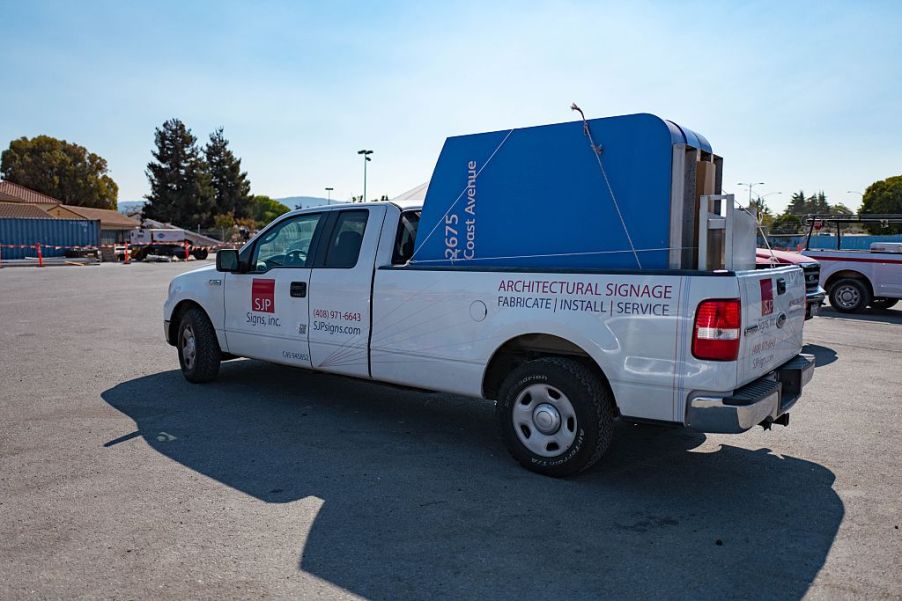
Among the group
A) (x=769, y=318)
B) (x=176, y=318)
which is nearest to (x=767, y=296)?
(x=769, y=318)

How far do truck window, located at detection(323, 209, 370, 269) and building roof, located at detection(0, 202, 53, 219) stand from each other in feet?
191

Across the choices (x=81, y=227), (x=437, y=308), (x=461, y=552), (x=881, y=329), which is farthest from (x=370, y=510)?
(x=81, y=227)

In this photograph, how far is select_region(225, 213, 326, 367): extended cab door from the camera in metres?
6.38

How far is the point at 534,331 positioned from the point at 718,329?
1206 mm

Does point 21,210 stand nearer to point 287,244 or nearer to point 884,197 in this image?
point 287,244

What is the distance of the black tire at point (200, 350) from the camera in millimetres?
7312

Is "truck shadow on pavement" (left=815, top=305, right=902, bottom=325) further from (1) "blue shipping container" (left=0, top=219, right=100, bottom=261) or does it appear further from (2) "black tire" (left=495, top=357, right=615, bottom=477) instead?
(1) "blue shipping container" (left=0, top=219, right=100, bottom=261)

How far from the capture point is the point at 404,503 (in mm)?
4203

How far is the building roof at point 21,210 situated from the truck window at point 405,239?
5891 cm

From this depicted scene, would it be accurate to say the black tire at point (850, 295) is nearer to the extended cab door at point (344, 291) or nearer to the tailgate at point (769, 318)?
the tailgate at point (769, 318)

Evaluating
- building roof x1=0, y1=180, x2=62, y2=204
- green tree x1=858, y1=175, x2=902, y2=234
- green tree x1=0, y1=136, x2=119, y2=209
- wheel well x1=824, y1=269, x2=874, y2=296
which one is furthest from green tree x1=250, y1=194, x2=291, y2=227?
green tree x1=858, y1=175, x2=902, y2=234

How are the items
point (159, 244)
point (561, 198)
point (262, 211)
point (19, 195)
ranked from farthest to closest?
point (262, 211), point (19, 195), point (159, 244), point (561, 198)

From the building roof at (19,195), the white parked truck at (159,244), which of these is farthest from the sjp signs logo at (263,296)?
the building roof at (19,195)

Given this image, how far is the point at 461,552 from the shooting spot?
3570mm
